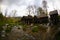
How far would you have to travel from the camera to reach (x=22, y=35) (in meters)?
13.4

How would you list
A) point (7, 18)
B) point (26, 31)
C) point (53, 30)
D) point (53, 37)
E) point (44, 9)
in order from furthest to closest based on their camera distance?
point (44, 9) → point (7, 18) → point (26, 31) → point (53, 30) → point (53, 37)

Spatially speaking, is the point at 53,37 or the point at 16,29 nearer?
the point at 53,37

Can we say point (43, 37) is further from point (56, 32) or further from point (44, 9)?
point (44, 9)

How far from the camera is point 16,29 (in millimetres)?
14344

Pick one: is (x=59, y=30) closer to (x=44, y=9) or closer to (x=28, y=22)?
(x=28, y=22)

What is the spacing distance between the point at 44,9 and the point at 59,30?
973cm

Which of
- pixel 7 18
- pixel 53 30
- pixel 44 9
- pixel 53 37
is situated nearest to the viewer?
pixel 53 37

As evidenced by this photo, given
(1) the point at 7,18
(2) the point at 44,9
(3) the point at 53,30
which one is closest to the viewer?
(3) the point at 53,30

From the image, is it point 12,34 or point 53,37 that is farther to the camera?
point 12,34

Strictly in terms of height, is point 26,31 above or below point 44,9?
below

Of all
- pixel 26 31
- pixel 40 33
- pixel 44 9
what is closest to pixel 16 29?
pixel 26 31

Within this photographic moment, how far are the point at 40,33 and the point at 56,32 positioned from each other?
1.17m

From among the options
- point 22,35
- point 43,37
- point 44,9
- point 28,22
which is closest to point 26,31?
point 22,35

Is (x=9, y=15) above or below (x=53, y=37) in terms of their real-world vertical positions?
above
